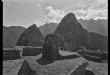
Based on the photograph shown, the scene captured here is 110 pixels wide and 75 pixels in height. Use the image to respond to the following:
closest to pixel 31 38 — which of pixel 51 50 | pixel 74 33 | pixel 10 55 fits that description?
pixel 74 33

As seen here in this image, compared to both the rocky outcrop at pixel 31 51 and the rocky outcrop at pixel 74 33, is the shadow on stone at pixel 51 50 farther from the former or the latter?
the rocky outcrop at pixel 74 33

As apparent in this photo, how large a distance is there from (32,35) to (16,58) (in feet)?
60.5

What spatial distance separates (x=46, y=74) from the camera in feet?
16.4

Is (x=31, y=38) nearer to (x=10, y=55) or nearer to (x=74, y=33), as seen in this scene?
(x=74, y=33)

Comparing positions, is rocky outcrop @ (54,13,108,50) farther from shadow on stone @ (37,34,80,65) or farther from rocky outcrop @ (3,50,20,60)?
shadow on stone @ (37,34,80,65)

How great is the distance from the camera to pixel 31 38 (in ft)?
87.6

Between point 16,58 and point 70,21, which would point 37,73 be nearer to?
point 16,58

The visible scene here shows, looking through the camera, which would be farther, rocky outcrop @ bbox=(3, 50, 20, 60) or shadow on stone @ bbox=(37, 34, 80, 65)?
rocky outcrop @ bbox=(3, 50, 20, 60)

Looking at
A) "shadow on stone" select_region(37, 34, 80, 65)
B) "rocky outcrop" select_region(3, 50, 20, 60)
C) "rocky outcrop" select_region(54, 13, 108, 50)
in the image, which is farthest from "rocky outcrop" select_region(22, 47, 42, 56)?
"rocky outcrop" select_region(54, 13, 108, 50)

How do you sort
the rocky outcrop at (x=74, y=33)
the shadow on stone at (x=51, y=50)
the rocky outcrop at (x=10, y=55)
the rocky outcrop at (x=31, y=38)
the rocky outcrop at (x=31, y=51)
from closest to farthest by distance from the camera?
the shadow on stone at (x=51, y=50) → the rocky outcrop at (x=10, y=55) → the rocky outcrop at (x=31, y=51) → the rocky outcrop at (x=31, y=38) → the rocky outcrop at (x=74, y=33)

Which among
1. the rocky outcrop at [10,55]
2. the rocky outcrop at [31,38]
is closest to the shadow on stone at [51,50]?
the rocky outcrop at [10,55]

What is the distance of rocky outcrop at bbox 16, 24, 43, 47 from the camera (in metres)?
26.0

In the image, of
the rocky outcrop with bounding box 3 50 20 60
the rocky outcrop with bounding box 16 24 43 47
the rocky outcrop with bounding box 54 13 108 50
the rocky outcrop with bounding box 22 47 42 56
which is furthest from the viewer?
the rocky outcrop with bounding box 54 13 108 50

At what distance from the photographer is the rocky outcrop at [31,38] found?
26.0m
